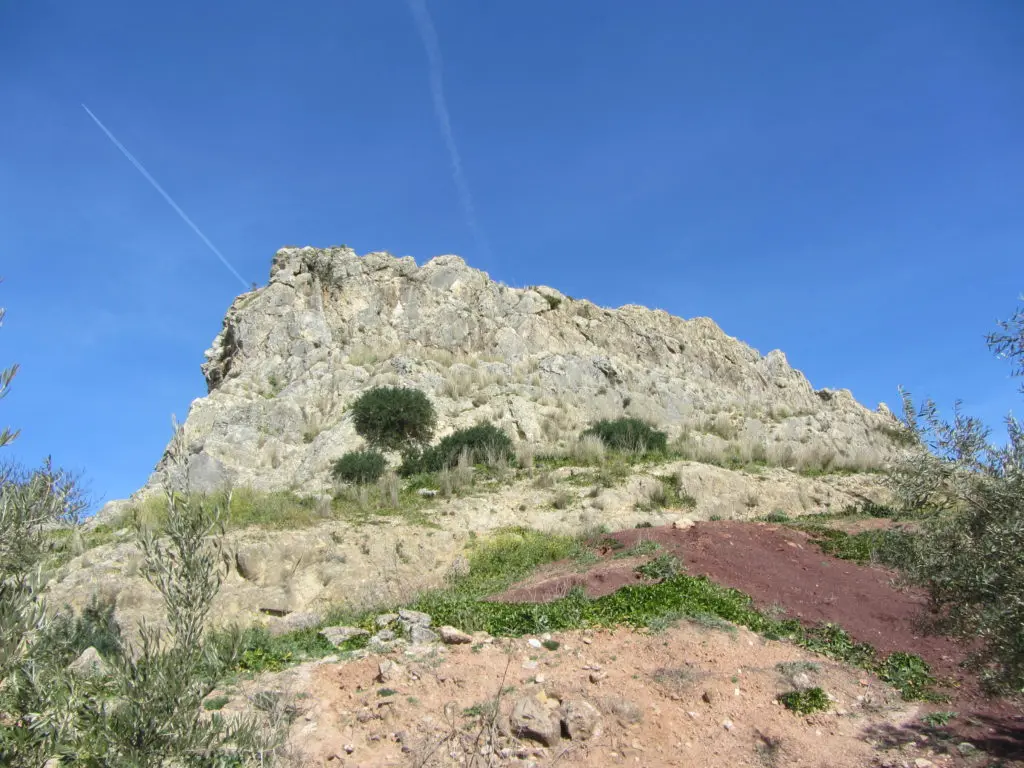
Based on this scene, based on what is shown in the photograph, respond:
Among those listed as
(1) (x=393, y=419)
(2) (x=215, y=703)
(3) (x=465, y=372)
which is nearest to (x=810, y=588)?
(2) (x=215, y=703)

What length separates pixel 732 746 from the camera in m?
6.96

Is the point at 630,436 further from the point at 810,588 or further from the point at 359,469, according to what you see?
the point at 810,588

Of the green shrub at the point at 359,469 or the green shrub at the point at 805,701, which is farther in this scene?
the green shrub at the point at 359,469

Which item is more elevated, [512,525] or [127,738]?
[512,525]

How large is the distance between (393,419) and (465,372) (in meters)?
5.90

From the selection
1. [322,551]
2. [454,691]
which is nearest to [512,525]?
[322,551]

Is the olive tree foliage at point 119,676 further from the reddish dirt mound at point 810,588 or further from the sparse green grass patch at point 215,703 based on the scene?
the reddish dirt mound at point 810,588

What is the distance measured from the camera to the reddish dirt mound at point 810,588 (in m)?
7.71

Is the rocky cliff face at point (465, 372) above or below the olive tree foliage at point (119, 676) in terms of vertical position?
above

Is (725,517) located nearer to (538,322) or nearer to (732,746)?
(732,746)

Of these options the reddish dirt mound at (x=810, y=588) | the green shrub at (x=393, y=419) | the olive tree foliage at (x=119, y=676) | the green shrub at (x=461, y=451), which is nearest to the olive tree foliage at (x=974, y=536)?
the reddish dirt mound at (x=810, y=588)

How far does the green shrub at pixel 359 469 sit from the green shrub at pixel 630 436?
731 centimetres

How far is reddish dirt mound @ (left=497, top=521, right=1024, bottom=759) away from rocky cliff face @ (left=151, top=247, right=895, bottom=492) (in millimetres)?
9493

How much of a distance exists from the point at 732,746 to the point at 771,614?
3.62 m
